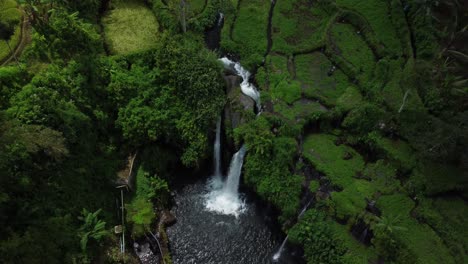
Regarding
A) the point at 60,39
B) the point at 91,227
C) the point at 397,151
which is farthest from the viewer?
the point at 397,151

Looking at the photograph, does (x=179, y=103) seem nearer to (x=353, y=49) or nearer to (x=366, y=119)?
(x=366, y=119)

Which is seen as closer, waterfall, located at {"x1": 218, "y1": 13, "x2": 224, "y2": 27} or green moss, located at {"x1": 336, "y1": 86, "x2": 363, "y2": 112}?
green moss, located at {"x1": 336, "y1": 86, "x2": 363, "y2": 112}

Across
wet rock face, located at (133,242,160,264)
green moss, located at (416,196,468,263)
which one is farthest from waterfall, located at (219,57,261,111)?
green moss, located at (416,196,468,263)

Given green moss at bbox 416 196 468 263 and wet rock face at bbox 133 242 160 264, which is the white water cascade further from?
green moss at bbox 416 196 468 263

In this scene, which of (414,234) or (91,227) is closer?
(91,227)

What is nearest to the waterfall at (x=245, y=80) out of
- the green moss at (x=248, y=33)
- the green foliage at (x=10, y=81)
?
the green moss at (x=248, y=33)

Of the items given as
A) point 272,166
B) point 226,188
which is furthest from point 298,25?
point 226,188
